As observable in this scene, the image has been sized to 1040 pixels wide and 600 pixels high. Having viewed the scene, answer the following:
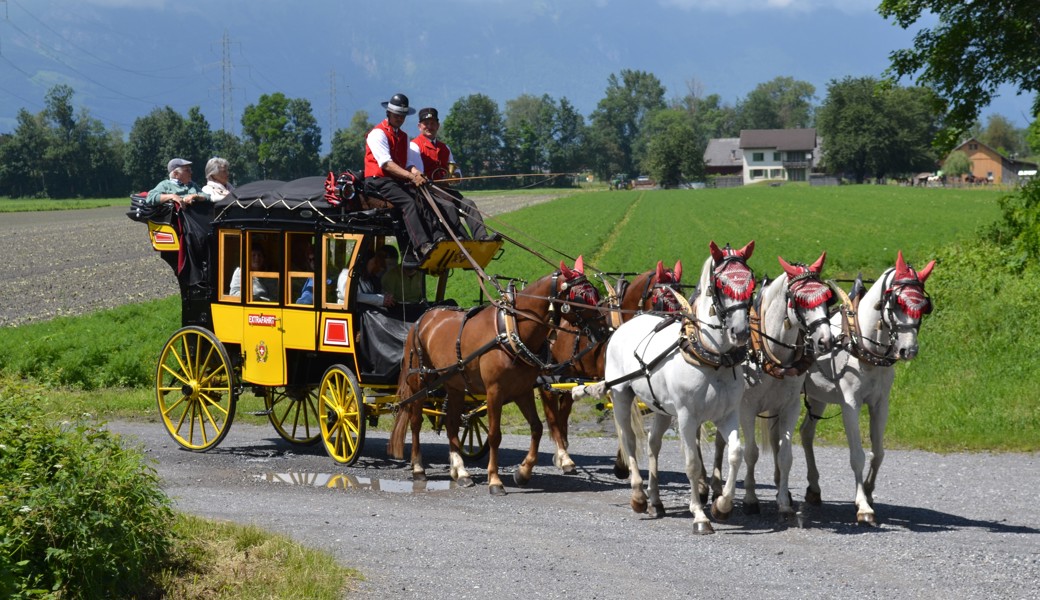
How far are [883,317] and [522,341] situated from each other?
10.9 ft

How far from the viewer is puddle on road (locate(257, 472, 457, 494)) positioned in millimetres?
11875

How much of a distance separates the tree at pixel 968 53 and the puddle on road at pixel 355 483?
17.8 m

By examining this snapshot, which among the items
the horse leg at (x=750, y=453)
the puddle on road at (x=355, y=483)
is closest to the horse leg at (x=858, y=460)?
the horse leg at (x=750, y=453)

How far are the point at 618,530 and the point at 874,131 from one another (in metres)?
114

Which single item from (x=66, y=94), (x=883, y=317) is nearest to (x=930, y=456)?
(x=883, y=317)

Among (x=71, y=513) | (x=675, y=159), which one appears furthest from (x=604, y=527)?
(x=675, y=159)

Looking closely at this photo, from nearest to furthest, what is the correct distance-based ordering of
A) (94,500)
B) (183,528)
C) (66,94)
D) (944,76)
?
1. (94,500)
2. (183,528)
3. (944,76)
4. (66,94)

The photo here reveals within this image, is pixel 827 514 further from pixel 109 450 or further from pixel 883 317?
pixel 109 450

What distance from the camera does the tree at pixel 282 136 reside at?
296 feet

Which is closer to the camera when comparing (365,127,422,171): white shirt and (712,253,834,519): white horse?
(712,253,834,519): white horse

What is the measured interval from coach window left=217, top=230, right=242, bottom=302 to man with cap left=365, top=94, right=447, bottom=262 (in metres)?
1.94

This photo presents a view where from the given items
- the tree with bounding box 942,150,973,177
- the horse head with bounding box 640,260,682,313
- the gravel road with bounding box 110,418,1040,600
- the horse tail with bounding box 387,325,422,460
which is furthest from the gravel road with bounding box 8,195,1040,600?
the tree with bounding box 942,150,973,177

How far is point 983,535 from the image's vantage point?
30.3 ft

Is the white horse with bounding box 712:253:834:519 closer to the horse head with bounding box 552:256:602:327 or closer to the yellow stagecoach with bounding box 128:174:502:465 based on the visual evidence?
the horse head with bounding box 552:256:602:327
